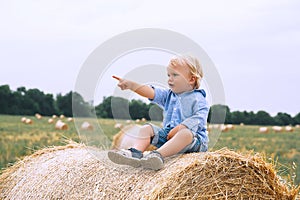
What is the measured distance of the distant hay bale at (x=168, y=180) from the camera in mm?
3248

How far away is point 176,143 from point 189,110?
0.25 m

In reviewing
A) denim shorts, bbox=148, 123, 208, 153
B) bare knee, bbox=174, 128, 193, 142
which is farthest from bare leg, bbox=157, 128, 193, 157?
denim shorts, bbox=148, 123, 208, 153

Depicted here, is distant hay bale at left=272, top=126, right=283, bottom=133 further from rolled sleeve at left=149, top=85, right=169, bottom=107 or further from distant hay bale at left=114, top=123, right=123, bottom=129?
distant hay bale at left=114, top=123, right=123, bottom=129

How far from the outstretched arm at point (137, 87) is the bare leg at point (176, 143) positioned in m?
0.37

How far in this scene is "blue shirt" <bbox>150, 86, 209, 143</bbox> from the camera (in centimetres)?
348

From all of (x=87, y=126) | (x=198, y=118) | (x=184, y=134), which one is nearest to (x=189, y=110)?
(x=198, y=118)

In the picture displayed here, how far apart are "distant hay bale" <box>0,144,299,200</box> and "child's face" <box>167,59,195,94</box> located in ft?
1.42

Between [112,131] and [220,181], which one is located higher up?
[112,131]

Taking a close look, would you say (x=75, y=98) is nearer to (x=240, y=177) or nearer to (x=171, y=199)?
(x=171, y=199)

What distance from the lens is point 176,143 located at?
3.41 m

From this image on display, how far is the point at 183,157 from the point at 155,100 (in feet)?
1.57

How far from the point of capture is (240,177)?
3.50m

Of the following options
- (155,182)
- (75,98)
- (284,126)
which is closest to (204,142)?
(155,182)

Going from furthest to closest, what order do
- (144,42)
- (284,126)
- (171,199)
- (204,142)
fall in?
(284,126), (204,142), (144,42), (171,199)
